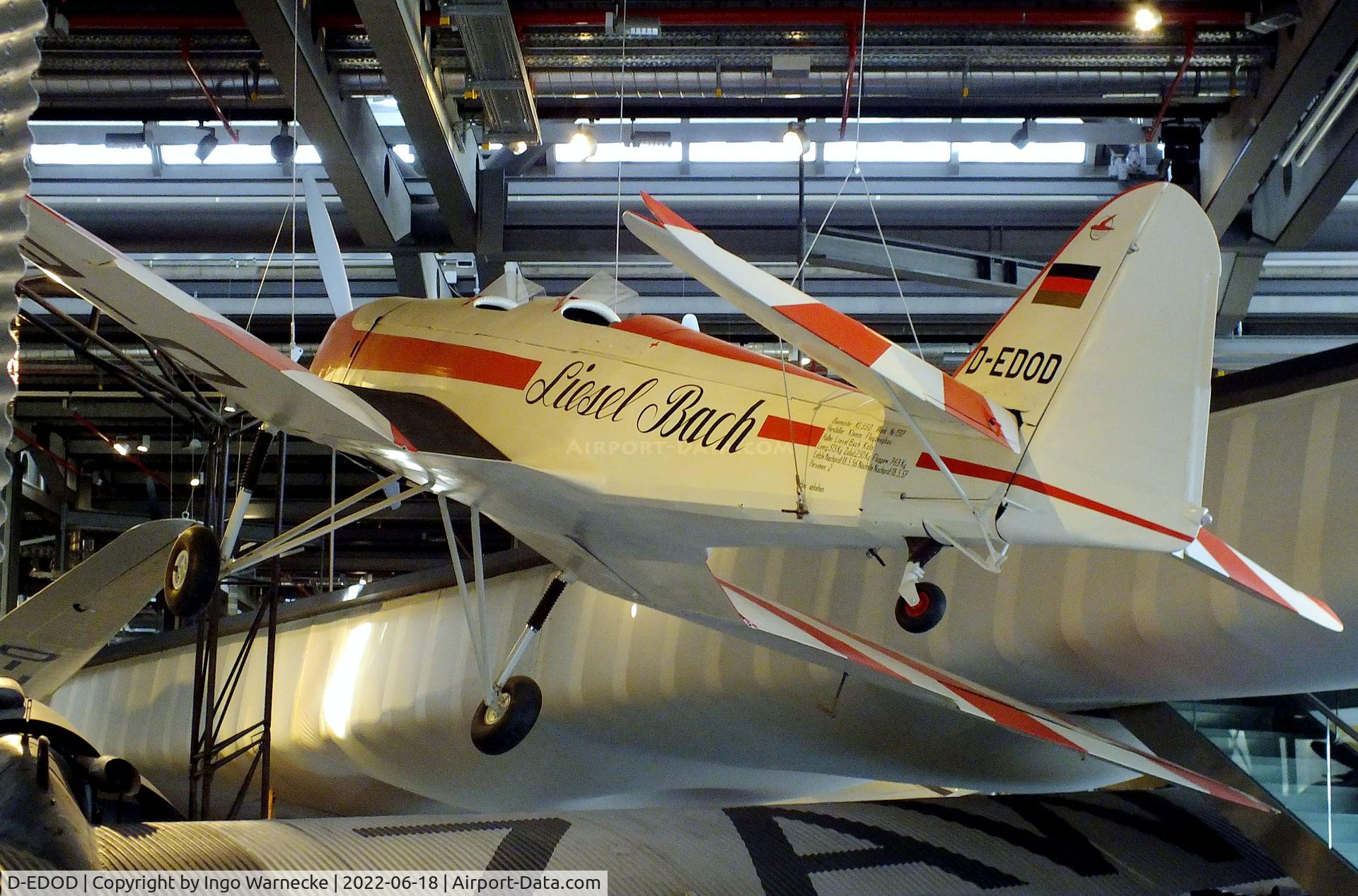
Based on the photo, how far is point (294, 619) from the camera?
1150 cm

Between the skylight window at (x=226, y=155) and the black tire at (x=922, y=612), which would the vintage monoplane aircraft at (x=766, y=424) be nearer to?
the black tire at (x=922, y=612)

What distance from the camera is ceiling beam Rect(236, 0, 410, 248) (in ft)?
23.0

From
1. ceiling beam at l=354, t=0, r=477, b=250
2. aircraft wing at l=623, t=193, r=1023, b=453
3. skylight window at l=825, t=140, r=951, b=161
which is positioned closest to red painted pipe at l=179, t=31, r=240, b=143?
ceiling beam at l=354, t=0, r=477, b=250

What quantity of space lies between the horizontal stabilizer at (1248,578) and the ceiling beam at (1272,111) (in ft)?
14.1

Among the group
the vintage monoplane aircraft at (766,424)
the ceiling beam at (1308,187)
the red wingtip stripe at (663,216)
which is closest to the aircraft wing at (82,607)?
the vintage monoplane aircraft at (766,424)

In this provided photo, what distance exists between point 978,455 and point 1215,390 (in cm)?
277

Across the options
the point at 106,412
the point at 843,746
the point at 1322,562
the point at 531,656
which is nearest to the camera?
the point at 1322,562

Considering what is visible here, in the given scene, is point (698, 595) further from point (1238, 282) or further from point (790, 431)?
point (1238, 282)

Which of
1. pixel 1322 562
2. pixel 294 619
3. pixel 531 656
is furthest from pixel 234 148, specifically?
pixel 1322 562

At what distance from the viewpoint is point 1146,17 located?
650 centimetres

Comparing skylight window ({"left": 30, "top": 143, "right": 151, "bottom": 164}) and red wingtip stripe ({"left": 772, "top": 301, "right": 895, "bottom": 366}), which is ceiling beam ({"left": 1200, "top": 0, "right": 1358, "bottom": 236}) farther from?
skylight window ({"left": 30, "top": 143, "right": 151, "bottom": 164})

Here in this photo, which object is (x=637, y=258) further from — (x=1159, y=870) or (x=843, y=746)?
(x=1159, y=870)

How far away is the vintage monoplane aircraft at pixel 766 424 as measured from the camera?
3719 mm

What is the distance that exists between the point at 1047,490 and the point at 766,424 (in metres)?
1.10
